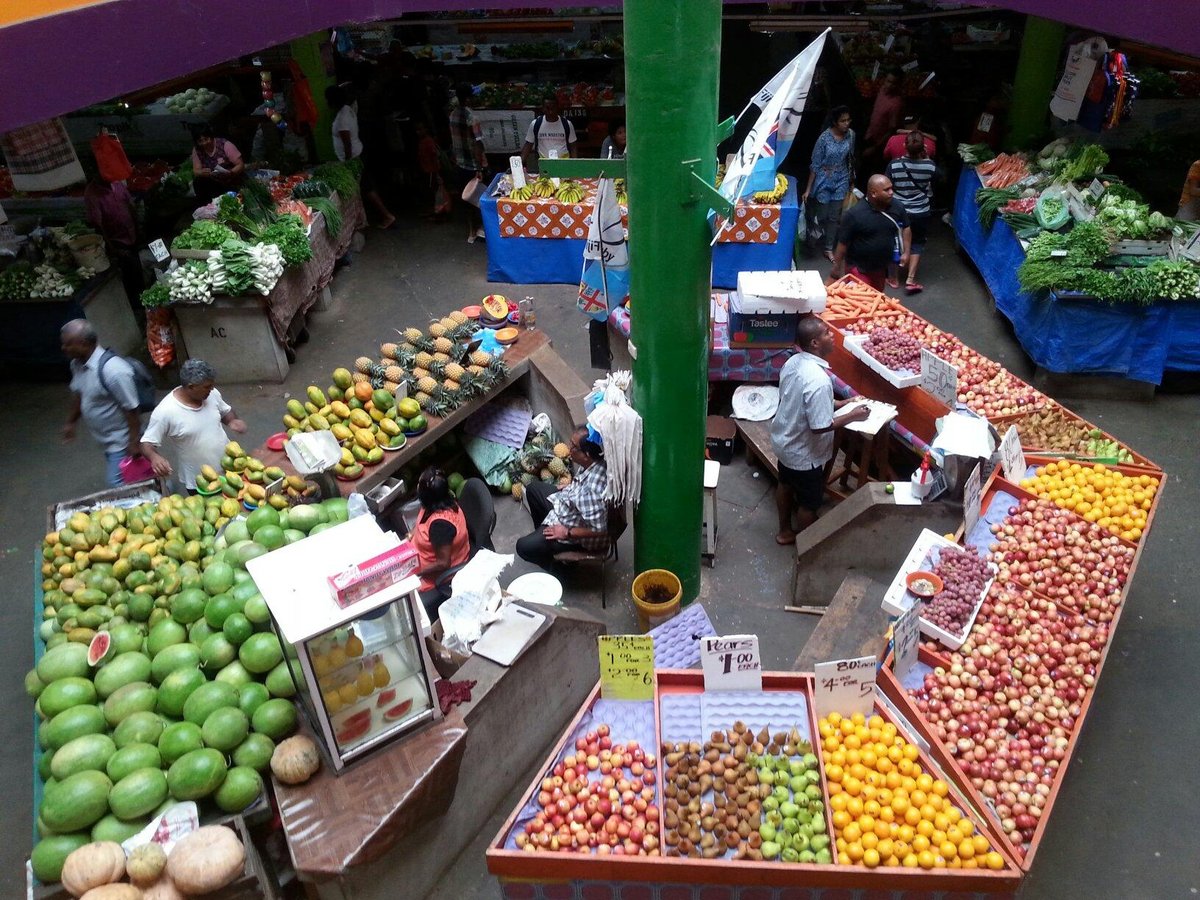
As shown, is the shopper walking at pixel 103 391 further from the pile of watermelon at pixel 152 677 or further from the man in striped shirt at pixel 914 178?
the man in striped shirt at pixel 914 178

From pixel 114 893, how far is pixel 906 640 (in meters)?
3.48

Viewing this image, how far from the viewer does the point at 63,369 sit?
895 cm

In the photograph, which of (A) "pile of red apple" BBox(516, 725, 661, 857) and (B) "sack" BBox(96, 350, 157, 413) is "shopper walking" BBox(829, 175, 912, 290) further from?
(B) "sack" BBox(96, 350, 157, 413)

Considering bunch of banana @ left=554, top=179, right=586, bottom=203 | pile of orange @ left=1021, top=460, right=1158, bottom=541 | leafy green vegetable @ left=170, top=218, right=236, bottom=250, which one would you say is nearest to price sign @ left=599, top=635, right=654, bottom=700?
pile of orange @ left=1021, top=460, right=1158, bottom=541

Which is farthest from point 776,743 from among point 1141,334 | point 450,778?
point 1141,334

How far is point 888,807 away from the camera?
11.7 feet

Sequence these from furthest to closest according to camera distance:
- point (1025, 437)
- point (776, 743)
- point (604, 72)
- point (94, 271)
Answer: point (604, 72) < point (94, 271) < point (1025, 437) < point (776, 743)

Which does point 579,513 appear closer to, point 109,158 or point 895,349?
point 895,349

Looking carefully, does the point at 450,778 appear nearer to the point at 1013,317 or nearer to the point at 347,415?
the point at 347,415

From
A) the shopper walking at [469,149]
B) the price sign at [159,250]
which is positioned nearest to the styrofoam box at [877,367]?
the shopper walking at [469,149]

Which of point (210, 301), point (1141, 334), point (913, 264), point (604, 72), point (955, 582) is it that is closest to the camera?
point (955, 582)

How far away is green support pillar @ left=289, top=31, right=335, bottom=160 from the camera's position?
37.1 feet

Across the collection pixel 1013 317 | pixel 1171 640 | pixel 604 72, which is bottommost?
pixel 1171 640

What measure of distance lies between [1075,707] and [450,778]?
2.99 metres
